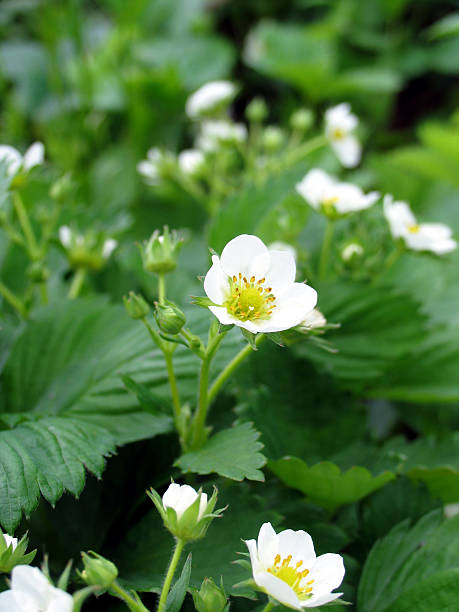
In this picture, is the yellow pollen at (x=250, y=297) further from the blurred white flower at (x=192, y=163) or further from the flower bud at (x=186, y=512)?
the blurred white flower at (x=192, y=163)

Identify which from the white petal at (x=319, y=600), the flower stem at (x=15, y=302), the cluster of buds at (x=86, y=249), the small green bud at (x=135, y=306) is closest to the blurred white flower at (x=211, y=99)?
the cluster of buds at (x=86, y=249)

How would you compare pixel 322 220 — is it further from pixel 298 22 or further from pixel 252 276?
pixel 298 22

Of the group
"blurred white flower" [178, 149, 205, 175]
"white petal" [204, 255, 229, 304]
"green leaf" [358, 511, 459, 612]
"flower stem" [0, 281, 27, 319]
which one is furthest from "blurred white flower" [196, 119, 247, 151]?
"green leaf" [358, 511, 459, 612]

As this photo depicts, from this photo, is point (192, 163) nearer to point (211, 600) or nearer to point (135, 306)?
point (135, 306)

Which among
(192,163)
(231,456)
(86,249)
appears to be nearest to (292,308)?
(231,456)

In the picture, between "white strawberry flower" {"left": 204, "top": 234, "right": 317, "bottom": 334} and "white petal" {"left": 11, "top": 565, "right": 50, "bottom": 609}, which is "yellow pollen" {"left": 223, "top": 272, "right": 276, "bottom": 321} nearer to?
"white strawberry flower" {"left": 204, "top": 234, "right": 317, "bottom": 334}

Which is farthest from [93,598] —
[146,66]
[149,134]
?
[146,66]

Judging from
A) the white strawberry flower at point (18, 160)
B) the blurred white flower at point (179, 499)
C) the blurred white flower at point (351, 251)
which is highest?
the white strawberry flower at point (18, 160)
